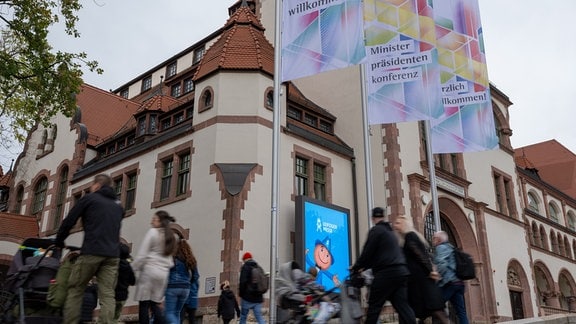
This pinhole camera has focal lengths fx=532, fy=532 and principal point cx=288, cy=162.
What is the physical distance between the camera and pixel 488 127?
58.3ft

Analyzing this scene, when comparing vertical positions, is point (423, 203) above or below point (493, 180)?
below

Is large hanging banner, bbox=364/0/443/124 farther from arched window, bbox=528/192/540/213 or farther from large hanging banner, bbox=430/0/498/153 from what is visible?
arched window, bbox=528/192/540/213

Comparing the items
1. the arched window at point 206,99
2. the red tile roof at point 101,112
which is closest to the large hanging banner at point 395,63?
the arched window at point 206,99

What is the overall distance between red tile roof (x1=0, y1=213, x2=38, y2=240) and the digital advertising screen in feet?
49.3

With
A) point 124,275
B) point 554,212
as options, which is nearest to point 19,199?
point 124,275

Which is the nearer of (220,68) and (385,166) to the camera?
(220,68)

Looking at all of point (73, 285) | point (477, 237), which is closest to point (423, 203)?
point (477, 237)

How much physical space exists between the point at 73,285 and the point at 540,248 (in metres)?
37.2

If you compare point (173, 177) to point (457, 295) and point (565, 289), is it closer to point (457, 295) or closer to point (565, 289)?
point (457, 295)

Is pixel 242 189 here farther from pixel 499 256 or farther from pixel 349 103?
pixel 499 256

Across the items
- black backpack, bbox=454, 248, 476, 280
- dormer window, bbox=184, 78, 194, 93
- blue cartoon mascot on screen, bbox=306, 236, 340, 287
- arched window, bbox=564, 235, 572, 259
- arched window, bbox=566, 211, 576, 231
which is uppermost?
dormer window, bbox=184, 78, 194, 93

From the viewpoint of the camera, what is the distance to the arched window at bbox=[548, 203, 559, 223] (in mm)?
44438

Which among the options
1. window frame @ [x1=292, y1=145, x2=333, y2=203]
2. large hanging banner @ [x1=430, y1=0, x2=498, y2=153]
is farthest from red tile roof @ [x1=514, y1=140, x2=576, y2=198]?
large hanging banner @ [x1=430, y1=0, x2=498, y2=153]

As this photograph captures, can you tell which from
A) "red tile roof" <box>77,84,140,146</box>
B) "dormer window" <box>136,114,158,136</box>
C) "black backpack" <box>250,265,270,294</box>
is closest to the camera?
"black backpack" <box>250,265,270,294</box>
